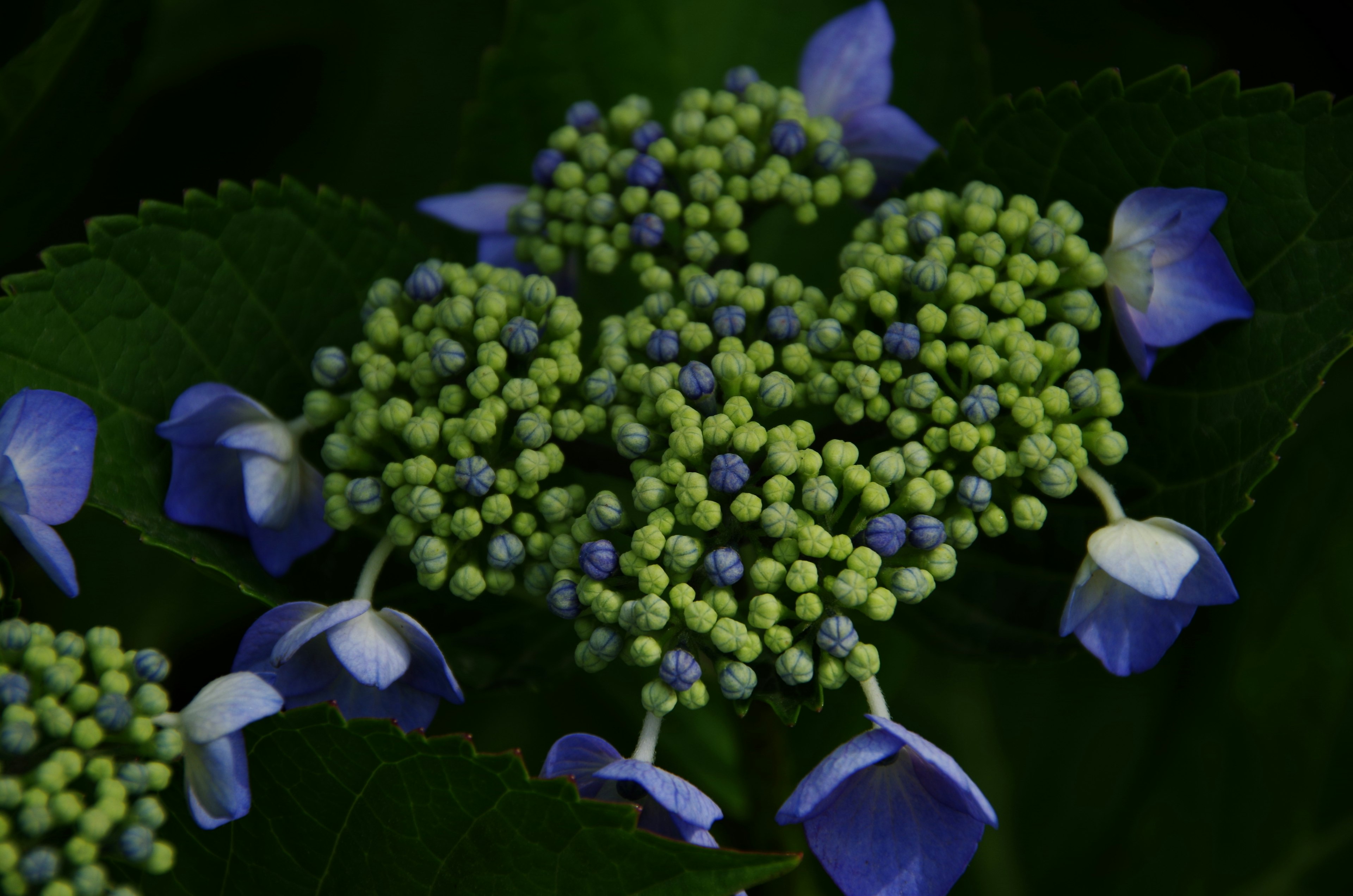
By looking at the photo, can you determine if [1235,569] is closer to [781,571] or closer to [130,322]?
[781,571]

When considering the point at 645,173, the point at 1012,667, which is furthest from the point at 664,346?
the point at 1012,667

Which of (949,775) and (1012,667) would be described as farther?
(1012,667)

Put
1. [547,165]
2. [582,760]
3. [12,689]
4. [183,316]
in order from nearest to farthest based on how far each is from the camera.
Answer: [12,689], [582,760], [183,316], [547,165]

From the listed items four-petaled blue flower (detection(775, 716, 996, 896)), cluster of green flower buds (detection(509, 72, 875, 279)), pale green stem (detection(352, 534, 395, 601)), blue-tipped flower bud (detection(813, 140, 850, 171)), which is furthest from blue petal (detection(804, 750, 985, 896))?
blue-tipped flower bud (detection(813, 140, 850, 171))

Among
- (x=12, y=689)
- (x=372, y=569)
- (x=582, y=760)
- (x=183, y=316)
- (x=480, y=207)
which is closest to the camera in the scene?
(x=12, y=689)

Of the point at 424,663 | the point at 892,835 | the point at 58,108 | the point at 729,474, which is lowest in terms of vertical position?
the point at 424,663

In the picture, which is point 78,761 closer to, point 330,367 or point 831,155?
point 330,367

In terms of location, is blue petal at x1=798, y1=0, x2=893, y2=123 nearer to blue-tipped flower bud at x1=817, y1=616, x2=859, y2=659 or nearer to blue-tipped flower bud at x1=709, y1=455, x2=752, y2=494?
blue-tipped flower bud at x1=709, y1=455, x2=752, y2=494
